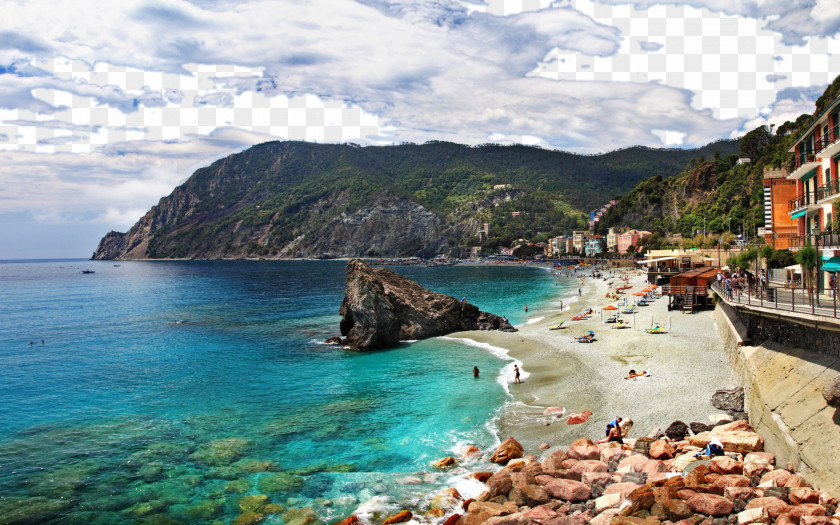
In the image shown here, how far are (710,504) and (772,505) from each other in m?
1.30

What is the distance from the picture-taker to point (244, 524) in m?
13.9

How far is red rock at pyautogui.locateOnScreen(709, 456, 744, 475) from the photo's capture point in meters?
13.3

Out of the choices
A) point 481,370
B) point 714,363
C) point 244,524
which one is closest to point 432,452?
point 244,524

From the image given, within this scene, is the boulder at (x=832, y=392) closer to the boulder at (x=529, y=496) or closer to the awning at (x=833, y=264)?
the boulder at (x=529, y=496)

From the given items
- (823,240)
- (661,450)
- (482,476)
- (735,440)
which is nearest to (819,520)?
(735,440)

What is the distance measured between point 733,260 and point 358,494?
41936mm

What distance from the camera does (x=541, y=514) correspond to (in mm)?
12703

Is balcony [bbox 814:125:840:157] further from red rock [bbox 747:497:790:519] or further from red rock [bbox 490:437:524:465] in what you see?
red rock [bbox 490:437:524:465]

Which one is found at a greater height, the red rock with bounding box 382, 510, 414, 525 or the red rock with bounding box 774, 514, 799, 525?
the red rock with bounding box 774, 514, 799, 525

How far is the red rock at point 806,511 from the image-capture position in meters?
10.7

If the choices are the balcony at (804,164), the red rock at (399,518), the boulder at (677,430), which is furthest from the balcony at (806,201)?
the red rock at (399,518)

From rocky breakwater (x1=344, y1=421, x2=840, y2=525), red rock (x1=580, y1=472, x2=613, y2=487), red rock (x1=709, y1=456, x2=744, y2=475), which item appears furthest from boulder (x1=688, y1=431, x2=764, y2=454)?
red rock (x1=580, y1=472, x2=613, y2=487)

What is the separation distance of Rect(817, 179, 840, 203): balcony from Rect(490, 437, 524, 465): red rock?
63.6 ft

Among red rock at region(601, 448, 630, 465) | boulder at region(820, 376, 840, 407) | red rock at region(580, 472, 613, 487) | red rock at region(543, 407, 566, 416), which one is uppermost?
boulder at region(820, 376, 840, 407)
